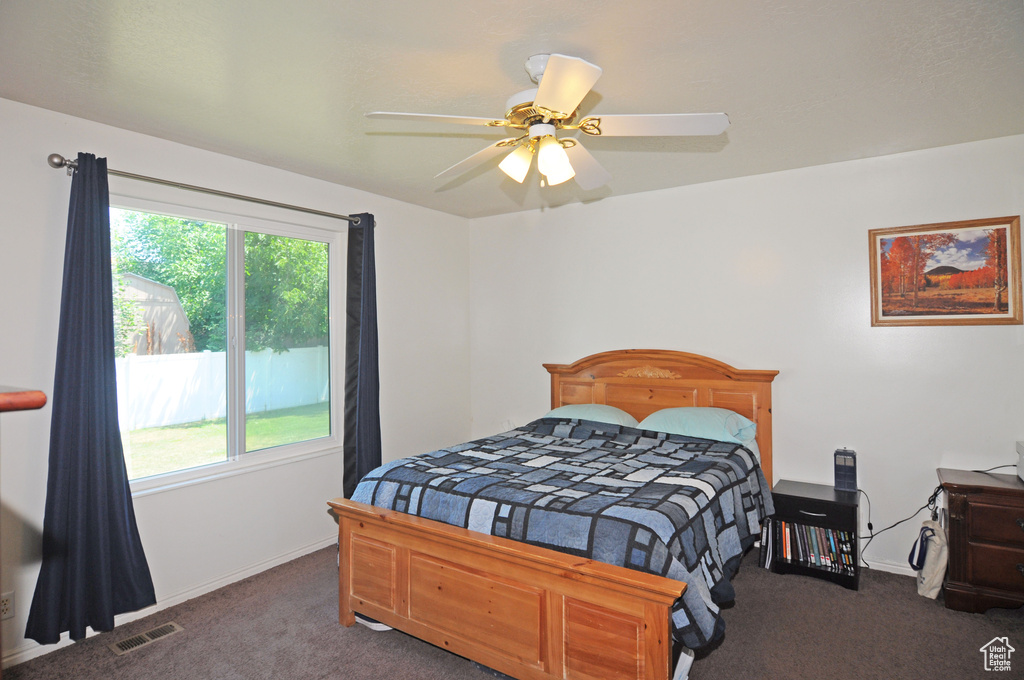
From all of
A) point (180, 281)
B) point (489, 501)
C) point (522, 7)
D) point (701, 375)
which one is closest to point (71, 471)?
point (180, 281)

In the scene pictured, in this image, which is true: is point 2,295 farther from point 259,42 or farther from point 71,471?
point 259,42

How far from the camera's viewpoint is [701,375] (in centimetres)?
427

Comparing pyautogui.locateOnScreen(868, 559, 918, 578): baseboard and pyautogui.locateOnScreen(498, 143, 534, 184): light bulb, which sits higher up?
pyautogui.locateOnScreen(498, 143, 534, 184): light bulb

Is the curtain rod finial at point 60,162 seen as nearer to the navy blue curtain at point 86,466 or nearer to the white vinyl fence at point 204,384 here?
the navy blue curtain at point 86,466

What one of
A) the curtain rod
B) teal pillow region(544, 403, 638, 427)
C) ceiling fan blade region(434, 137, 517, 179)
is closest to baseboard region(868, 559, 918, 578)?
teal pillow region(544, 403, 638, 427)

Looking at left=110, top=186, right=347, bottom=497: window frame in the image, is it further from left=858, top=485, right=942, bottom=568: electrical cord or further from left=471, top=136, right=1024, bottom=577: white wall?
left=858, top=485, right=942, bottom=568: electrical cord

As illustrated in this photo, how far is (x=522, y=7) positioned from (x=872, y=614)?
3370 mm

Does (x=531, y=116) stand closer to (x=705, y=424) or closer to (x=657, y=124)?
(x=657, y=124)

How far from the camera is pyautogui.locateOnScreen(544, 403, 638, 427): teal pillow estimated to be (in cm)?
424

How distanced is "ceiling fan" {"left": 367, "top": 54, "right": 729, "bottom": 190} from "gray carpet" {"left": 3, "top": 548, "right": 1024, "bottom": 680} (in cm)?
230

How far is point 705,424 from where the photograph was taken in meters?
3.84

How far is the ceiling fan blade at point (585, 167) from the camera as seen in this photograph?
107 inches

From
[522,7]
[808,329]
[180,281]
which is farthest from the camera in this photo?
[808,329]

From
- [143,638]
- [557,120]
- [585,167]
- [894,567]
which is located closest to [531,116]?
[557,120]
